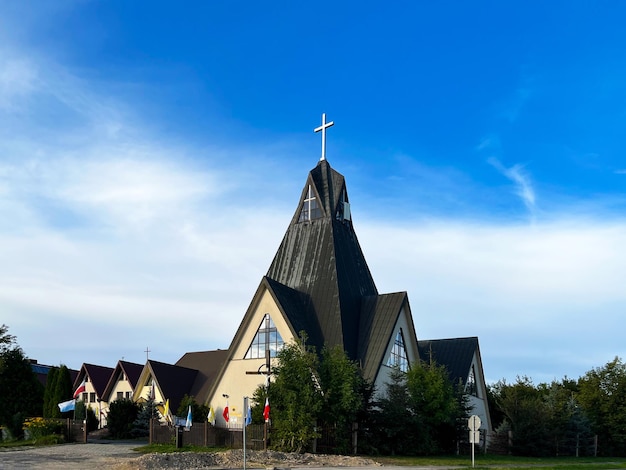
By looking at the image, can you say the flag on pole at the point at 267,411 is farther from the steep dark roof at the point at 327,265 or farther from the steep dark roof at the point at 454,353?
the steep dark roof at the point at 454,353

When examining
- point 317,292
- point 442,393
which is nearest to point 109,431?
point 317,292

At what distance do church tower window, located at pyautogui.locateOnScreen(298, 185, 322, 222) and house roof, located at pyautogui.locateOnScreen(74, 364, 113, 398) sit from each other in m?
22.6

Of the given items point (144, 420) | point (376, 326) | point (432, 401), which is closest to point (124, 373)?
point (144, 420)

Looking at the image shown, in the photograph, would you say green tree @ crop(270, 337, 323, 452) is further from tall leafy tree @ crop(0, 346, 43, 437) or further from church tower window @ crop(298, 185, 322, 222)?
tall leafy tree @ crop(0, 346, 43, 437)

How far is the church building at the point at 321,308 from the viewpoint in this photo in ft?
114

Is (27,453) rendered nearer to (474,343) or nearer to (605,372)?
(474,343)

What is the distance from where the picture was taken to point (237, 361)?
35344 mm

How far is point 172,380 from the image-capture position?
148 feet

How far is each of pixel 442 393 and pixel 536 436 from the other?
1171cm

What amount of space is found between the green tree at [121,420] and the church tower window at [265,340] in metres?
9.91

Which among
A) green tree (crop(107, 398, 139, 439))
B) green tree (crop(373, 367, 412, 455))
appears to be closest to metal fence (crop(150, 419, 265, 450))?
green tree (crop(373, 367, 412, 455))

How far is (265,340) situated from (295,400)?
8.77 metres

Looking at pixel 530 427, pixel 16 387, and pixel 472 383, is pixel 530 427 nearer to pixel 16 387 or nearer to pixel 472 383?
pixel 472 383

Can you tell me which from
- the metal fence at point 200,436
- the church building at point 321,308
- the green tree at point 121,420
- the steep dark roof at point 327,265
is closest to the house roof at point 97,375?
the green tree at point 121,420
